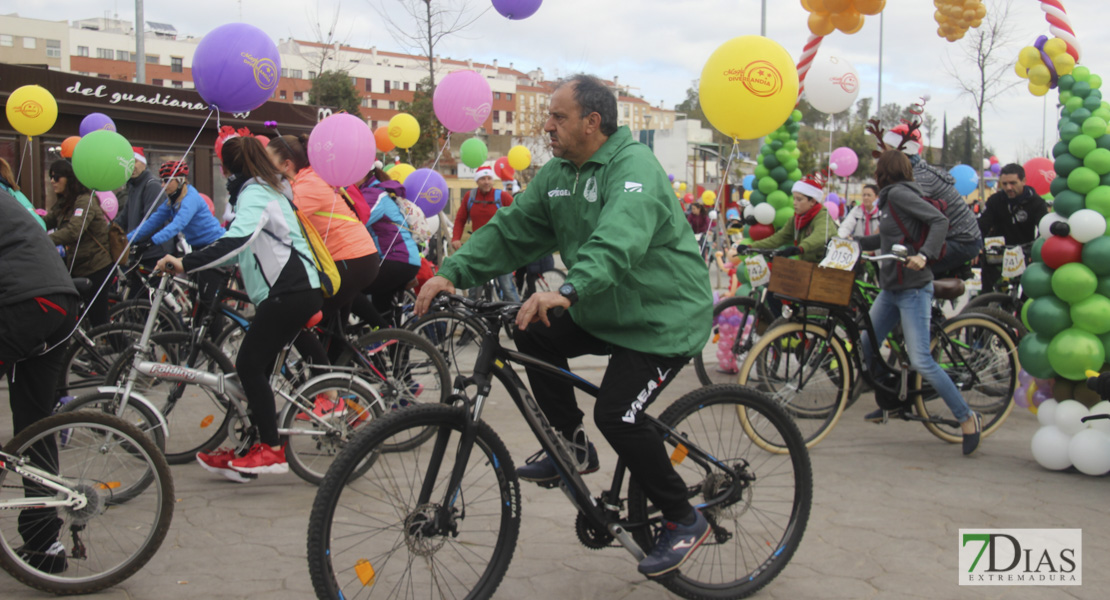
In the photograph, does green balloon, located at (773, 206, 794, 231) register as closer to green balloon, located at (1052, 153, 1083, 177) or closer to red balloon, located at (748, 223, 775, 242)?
red balloon, located at (748, 223, 775, 242)

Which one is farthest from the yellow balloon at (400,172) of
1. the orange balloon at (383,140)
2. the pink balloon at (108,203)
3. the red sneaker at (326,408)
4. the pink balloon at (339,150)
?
the red sneaker at (326,408)

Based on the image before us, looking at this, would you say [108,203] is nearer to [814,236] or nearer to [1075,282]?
[814,236]

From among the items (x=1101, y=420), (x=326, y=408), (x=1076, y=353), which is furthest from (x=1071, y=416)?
(x=326, y=408)

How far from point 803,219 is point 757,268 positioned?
0.65 metres

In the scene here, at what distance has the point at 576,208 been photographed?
10.7ft

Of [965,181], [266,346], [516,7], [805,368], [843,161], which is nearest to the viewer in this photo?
[266,346]

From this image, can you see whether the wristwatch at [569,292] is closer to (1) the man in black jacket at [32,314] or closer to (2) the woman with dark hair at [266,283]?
(1) the man in black jacket at [32,314]

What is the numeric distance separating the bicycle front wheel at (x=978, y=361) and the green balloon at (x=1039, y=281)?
20.0 inches

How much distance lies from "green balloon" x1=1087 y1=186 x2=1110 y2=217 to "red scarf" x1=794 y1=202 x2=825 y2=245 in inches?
95.9

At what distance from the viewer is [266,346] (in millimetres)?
4598

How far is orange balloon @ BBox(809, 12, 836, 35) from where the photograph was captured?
7418 millimetres

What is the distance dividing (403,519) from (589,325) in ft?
3.00

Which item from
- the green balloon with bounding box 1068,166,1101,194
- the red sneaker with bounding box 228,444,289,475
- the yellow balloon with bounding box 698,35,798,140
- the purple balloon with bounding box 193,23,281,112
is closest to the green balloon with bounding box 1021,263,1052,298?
→ the green balloon with bounding box 1068,166,1101,194

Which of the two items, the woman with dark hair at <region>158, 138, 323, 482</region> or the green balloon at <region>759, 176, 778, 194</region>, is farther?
the green balloon at <region>759, 176, 778, 194</region>
